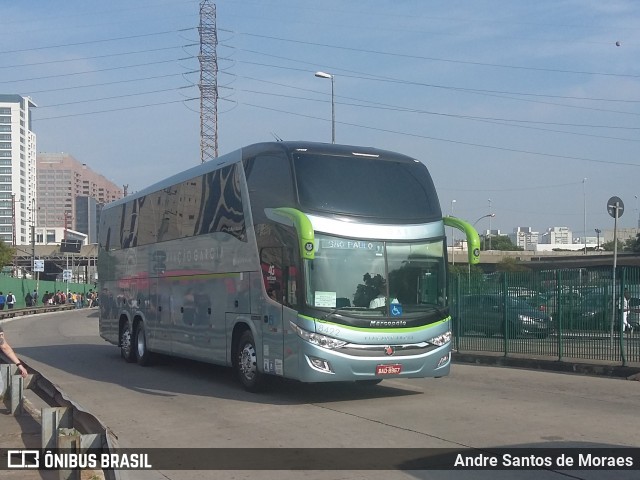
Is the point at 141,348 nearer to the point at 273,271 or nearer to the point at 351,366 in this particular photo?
the point at 273,271

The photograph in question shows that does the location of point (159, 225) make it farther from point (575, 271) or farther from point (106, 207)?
point (575, 271)

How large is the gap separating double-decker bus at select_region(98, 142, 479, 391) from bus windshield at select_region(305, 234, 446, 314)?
0.06ft

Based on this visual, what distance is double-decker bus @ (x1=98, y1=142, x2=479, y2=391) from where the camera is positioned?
1184cm

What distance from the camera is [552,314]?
18016 millimetres

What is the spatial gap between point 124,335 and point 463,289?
358 inches

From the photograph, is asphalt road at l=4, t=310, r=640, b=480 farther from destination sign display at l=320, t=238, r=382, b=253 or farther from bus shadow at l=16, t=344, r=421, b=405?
destination sign display at l=320, t=238, r=382, b=253

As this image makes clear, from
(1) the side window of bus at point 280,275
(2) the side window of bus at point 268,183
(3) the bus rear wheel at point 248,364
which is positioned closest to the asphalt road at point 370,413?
(3) the bus rear wheel at point 248,364

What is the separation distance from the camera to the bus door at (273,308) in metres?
12.2

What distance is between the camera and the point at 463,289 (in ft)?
70.0

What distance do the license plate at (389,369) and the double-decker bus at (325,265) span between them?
2 centimetres

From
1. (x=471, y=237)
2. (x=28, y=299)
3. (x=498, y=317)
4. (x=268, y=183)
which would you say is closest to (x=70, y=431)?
(x=268, y=183)

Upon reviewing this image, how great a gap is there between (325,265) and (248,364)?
261cm

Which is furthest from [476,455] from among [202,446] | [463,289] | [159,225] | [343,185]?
[463,289]

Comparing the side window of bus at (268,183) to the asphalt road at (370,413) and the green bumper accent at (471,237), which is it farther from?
the asphalt road at (370,413)
